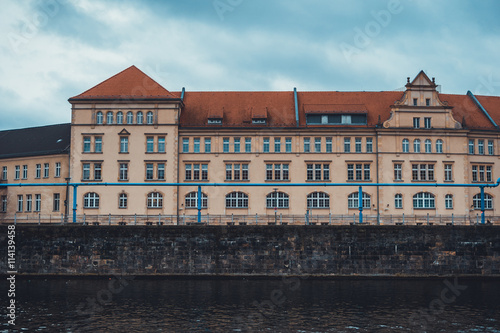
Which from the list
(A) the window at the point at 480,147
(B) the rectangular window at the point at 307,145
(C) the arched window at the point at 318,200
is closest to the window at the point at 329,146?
(B) the rectangular window at the point at 307,145

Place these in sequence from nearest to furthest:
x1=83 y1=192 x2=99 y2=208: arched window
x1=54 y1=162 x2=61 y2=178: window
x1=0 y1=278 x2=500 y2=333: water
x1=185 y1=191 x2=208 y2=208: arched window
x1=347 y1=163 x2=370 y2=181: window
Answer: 1. x1=0 y1=278 x2=500 y2=333: water
2. x1=83 y1=192 x2=99 y2=208: arched window
3. x1=185 y1=191 x2=208 y2=208: arched window
4. x1=347 y1=163 x2=370 y2=181: window
5. x1=54 y1=162 x2=61 y2=178: window

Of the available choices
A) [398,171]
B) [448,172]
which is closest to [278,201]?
[398,171]

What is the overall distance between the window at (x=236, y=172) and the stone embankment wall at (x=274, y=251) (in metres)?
20.8

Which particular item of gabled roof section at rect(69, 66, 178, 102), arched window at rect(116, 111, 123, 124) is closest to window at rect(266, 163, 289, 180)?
gabled roof section at rect(69, 66, 178, 102)

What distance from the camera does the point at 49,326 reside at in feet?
89.1

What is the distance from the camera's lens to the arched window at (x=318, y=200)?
2514 inches

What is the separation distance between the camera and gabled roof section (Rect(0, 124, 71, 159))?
67875mm

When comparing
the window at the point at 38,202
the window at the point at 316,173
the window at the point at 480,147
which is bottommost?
the window at the point at 38,202

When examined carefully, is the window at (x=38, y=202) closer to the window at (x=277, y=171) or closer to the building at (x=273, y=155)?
the building at (x=273, y=155)

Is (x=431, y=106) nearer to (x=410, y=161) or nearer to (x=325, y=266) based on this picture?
(x=410, y=161)

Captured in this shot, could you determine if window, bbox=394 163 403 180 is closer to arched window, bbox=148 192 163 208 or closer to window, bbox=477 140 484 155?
window, bbox=477 140 484 155

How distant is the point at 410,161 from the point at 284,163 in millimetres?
13867

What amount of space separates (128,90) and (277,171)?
733 inches

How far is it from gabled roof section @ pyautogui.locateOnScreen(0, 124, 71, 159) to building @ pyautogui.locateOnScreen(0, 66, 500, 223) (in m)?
5.10
